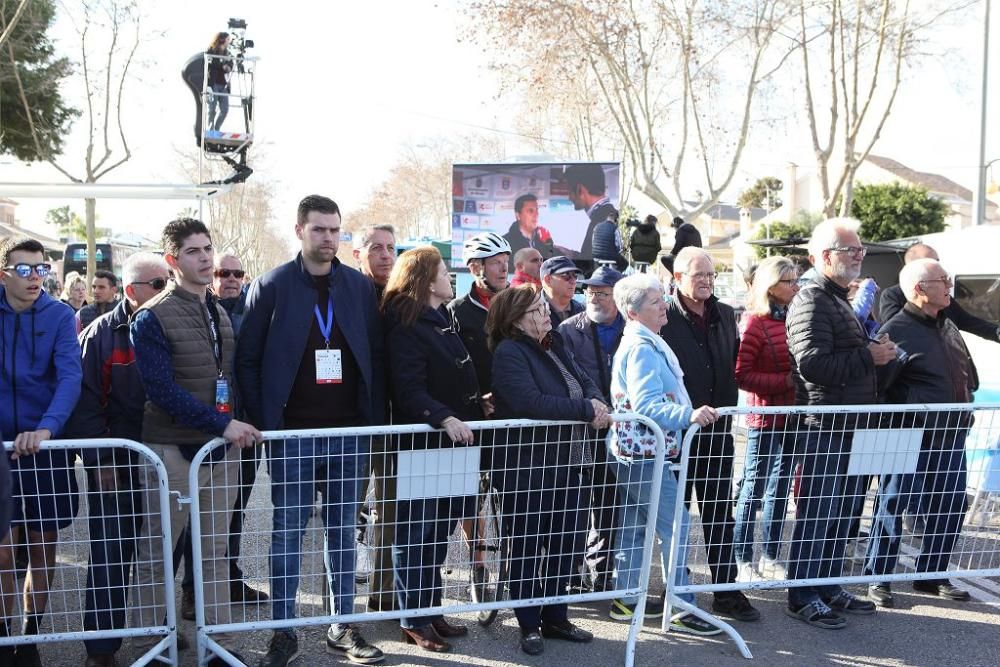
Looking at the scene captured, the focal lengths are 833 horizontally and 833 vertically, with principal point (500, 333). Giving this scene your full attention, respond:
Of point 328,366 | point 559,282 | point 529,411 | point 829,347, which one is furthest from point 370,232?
point 829,347

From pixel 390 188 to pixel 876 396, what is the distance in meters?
65.8

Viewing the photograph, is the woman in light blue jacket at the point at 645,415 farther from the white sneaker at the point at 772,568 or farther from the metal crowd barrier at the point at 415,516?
the white sneaker at the point at 772,568

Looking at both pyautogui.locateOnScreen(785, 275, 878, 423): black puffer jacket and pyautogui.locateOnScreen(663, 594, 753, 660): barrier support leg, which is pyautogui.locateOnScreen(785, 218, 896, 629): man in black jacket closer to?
pyautogui.locateOnScreen(785, 275, 878, 423): black puffer jacket

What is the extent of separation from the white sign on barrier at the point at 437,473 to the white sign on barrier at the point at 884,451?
2.05m

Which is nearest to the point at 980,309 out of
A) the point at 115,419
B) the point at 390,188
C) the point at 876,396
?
the point at 876,396

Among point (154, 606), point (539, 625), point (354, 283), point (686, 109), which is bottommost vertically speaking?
point (539, 625)

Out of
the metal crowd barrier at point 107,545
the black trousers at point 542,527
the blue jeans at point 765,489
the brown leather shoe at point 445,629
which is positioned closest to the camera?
the metal crowd barrier at point 107,545

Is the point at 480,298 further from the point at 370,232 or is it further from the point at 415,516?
the point at 415,516

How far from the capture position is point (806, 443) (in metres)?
4.45

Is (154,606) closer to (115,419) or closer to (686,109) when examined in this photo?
(115,419)

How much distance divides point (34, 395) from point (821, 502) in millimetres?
3920

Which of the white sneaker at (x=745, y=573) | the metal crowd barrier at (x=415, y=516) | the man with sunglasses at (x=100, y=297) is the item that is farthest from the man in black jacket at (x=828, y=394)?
the man with sunglasses at (x=100, y=297)

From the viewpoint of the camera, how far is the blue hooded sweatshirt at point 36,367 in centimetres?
368

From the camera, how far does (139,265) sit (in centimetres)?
429
